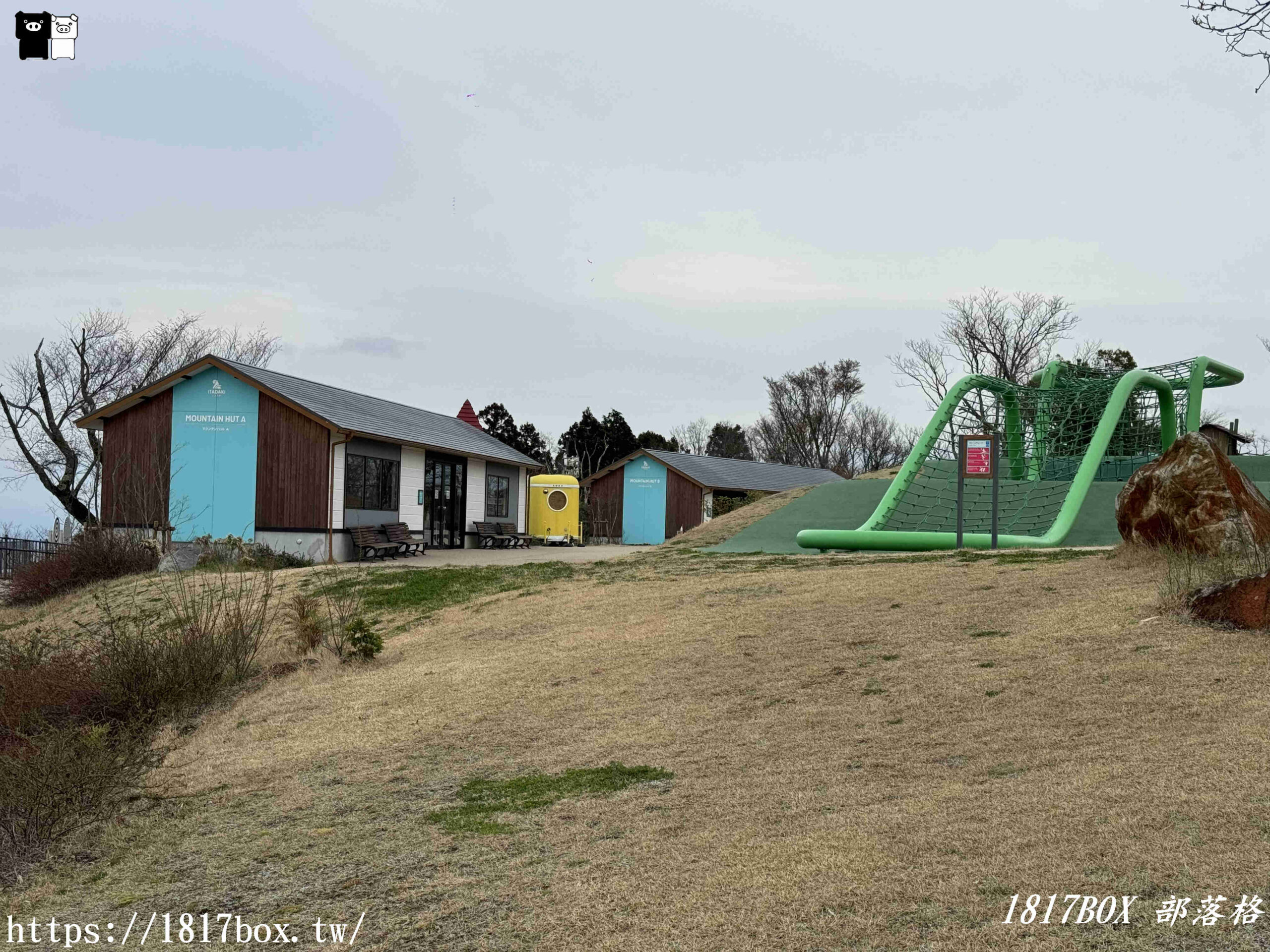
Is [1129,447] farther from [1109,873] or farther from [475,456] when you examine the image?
[1109,873]

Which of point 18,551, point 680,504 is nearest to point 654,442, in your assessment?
point 680,504

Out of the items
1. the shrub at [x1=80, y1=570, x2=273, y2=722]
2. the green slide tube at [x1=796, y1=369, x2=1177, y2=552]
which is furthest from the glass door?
the shrub at [x1=80, y1=570, x2=273, y2=722]

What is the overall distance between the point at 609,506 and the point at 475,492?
12350mm

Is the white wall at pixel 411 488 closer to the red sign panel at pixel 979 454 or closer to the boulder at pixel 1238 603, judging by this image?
the red sign panel at pixel 979 454

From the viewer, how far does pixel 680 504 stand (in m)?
42.3

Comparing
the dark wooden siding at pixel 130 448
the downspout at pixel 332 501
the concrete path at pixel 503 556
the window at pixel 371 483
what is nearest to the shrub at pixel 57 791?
the concrete path at pixel 503 556

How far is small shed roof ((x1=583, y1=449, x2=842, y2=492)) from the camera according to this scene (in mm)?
42344

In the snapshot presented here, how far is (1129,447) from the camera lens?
28438mm

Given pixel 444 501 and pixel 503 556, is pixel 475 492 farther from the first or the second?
pixel 503 556

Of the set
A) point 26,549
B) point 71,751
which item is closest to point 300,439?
point 26,549

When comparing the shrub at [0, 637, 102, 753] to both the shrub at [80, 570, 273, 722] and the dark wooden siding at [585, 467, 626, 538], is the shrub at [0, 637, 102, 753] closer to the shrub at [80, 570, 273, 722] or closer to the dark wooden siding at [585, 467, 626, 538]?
the shrub at [80, 570, 273, 722]

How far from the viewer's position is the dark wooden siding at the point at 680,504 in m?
42.1

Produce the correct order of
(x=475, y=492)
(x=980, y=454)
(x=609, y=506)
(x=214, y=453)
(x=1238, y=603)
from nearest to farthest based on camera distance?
(x=1238, y=603), (x=980, y=454), (x=214, y=453), (x=475, y=492), (x=609, y=506)

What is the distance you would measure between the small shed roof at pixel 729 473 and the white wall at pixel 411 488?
1467 cm
